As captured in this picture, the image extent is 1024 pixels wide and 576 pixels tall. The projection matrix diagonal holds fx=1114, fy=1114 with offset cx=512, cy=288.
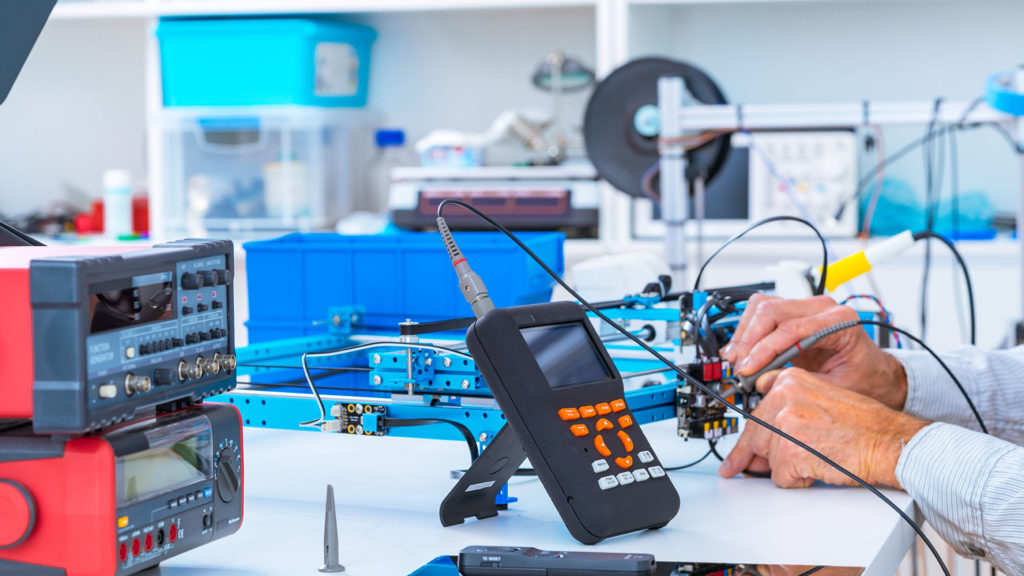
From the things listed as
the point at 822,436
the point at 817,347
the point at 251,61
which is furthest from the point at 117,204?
the point at 822,436

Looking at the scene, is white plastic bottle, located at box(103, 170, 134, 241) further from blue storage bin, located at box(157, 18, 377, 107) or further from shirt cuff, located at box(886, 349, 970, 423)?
shirt cuff, located at box(886, 349, 970, 423)

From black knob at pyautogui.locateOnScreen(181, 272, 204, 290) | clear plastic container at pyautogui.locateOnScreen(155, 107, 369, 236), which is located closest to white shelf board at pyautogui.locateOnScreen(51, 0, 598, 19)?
clear plastic container at pyautogui.locateOnScreen(155, 107, 369, 236)

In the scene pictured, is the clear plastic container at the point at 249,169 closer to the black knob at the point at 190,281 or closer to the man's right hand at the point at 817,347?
the man's right hand at the point at 817,347

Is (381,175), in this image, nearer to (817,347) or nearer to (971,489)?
(817,347)

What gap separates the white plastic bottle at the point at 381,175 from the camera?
10.5ft

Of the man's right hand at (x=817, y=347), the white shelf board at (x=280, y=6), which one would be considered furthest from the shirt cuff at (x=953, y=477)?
the white shelf board at (x=280, y=6)

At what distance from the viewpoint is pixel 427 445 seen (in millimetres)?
1198

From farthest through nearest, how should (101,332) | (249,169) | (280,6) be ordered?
(249,169), (280,6), (101,332)

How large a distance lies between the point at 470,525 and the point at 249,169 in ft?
7.34

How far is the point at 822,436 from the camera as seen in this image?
98 cm

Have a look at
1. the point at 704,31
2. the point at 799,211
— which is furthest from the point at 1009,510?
the point at 704,31

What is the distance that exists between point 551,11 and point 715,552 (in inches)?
98.7

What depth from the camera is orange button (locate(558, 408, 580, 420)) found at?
80 centimetres

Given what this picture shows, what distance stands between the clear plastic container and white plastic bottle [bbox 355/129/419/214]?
0.22m
